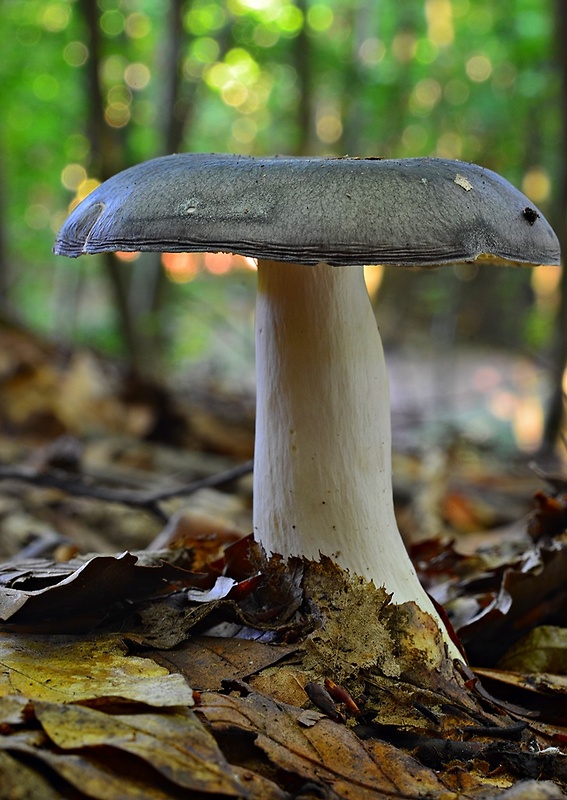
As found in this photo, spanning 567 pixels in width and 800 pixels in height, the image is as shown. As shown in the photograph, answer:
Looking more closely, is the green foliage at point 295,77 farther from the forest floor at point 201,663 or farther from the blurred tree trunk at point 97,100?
the forest floor at point 201,663

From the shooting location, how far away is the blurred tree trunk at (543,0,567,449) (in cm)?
490

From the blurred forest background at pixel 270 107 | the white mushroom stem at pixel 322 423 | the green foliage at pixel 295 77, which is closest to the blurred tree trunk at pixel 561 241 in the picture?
the blurred forest background at pixel 270 107

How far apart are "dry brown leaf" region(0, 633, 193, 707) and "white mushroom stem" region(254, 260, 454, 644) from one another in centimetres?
55

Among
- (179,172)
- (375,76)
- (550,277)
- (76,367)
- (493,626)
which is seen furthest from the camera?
(550,277)

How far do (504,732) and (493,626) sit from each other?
515mm

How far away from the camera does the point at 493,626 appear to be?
225 centimetres

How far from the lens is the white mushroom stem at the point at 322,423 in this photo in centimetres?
200

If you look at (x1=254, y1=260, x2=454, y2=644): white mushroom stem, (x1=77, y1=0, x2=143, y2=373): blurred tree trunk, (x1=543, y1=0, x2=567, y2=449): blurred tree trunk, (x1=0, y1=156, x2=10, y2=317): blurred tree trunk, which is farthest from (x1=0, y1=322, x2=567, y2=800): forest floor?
(x1=0, y1=156, x2=10, y2=317): blurred tree trunk

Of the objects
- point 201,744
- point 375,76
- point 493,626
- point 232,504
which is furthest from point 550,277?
point 201,744

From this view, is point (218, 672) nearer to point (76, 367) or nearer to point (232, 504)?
point (232, 504)

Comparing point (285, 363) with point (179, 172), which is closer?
point (179, 172)

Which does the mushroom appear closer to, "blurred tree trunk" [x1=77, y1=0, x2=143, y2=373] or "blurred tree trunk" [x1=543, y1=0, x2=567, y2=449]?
"blurred tree trunk" [x1=543, y1=0, x2=567, y2=449]

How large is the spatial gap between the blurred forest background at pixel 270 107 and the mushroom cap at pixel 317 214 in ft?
12.5

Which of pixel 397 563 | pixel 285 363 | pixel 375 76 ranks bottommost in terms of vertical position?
pixel 397 563
